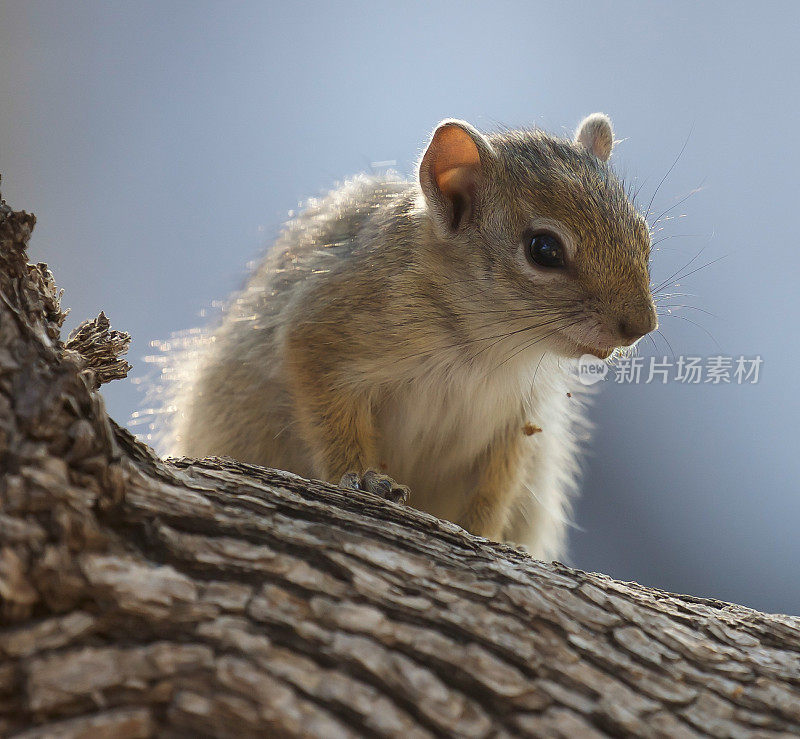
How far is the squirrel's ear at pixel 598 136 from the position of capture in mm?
2137

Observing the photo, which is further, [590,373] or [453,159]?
[590,373]

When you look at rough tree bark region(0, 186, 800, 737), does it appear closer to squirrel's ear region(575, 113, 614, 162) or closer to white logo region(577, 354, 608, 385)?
white logo region(577, 354, 608, 385)

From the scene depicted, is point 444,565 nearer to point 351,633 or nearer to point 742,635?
point 351,633

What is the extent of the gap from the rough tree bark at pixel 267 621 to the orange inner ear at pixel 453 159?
0.92 metres

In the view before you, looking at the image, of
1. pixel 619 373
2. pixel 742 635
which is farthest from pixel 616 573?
pixel 742 635

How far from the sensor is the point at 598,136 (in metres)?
2.13

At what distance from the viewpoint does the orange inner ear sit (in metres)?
1.75

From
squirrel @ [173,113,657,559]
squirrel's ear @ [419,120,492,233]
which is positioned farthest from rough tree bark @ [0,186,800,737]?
squirrel's ear @ [419,120,492,233]

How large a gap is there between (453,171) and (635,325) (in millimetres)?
551
